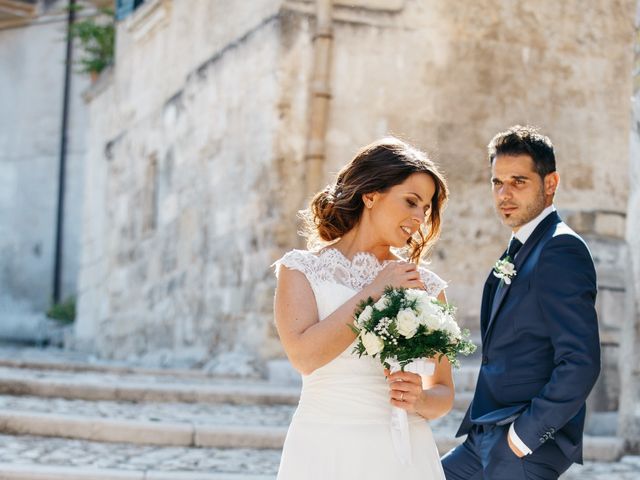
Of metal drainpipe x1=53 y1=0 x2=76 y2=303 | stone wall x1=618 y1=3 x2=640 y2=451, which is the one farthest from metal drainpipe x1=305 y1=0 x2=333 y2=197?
metal drainpipe x1=53 y1=0 x2=76 y2=303

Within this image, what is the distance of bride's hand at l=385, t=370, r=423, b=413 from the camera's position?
2.77 metres

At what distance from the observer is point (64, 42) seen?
21.5m

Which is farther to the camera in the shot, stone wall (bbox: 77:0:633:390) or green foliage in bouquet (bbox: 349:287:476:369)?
stone wall (bbox: 77:0:633:390)

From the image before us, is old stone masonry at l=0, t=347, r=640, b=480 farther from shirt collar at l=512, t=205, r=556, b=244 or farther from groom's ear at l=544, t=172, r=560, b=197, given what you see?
groom's ear at l=544, t=172, r=560, b=197

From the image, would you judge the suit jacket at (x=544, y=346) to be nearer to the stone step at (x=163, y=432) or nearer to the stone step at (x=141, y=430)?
the stone step at (x=163, y=432)

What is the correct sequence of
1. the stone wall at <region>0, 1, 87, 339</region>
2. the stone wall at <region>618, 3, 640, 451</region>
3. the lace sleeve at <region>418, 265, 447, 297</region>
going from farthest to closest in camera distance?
the stone wall at <region>0, 1, 87, 339</region>, the stone wall at <region>618, 3, 640, 451</region>, the lace sleeve at <region>418, 265, 447, 297</region>

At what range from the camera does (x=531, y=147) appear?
10.0ft

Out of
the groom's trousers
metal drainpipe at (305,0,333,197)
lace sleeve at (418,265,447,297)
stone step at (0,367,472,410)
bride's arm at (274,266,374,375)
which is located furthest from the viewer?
metal drainpipe at (305,0,333,197)

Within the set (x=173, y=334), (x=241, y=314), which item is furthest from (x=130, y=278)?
(x=241, y=314)

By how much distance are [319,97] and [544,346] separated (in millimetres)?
7010

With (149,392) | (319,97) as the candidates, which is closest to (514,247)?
(149,392)

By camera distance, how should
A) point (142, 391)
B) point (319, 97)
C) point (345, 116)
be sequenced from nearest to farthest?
point (142, 391)
point (319, 97)
point (345, 116)

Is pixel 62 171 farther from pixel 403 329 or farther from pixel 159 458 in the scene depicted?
pixel 403 329

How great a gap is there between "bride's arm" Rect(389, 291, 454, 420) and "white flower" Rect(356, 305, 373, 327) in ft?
0.68
